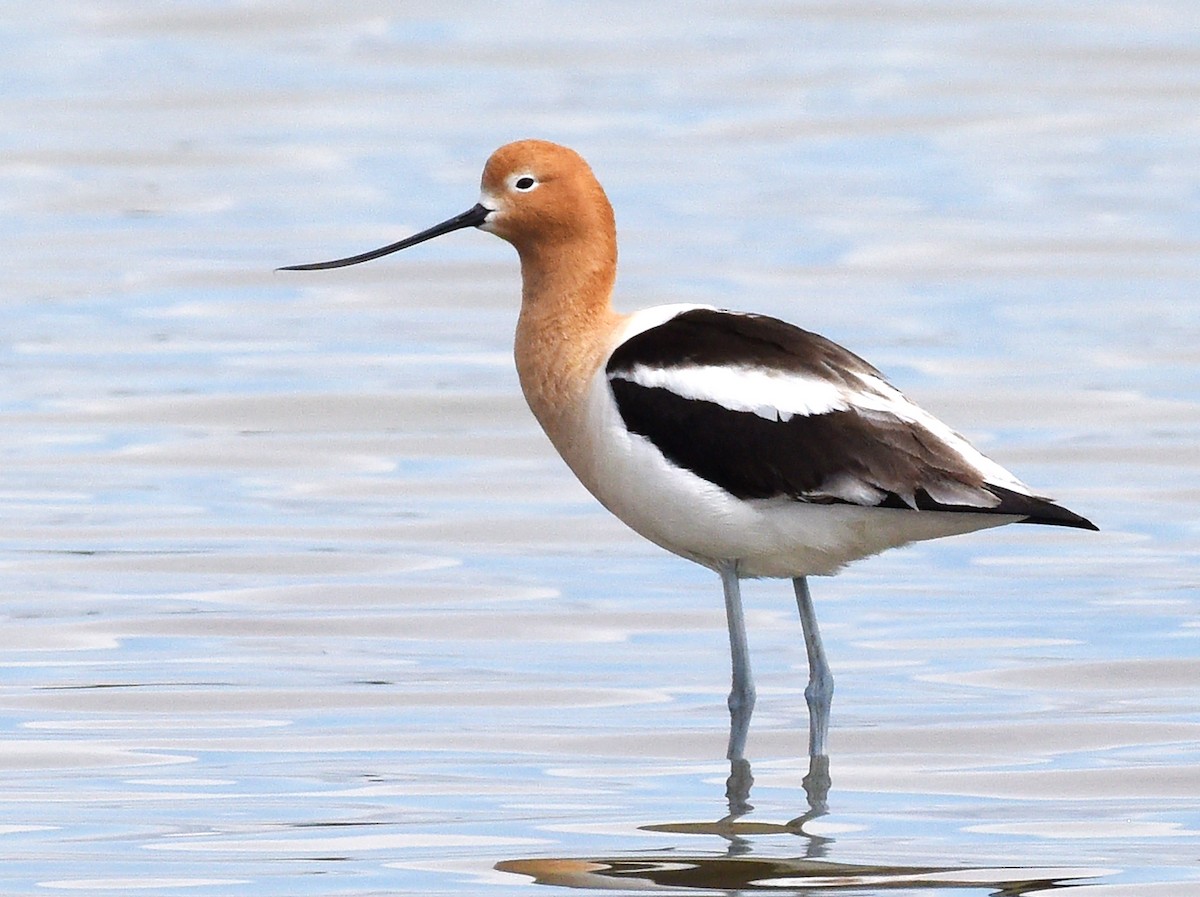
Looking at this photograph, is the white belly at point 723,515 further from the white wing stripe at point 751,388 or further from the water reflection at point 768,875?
the water reflection at point 768,875

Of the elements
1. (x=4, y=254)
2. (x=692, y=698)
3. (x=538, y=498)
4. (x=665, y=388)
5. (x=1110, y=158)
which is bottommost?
(x=692, y=698)

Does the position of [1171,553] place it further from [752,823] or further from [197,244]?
[197,244]

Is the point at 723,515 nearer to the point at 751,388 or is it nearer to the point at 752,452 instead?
the point at 752,452

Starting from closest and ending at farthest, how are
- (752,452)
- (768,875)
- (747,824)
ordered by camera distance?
(768,875) < (747,824) < (752,452)

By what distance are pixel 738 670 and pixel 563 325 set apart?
137 cm

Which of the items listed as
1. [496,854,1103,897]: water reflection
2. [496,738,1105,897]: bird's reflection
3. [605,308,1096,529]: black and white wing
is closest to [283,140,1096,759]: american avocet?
[605,308,1096,529]: black and white wing

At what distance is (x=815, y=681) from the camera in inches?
438

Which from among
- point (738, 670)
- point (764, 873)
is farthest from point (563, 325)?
point (764, 873)

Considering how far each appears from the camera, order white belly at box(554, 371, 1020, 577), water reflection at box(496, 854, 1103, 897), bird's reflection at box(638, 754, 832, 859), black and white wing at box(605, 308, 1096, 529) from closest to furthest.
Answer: water reflection at box(496, 854, 1103, 897) → bird's reflection at box(638, 754, 832, 859) → black and white wing at box(605, 308, 1096, 529) → white belly at box(554, 371, 1020, 577)

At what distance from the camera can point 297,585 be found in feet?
47.5

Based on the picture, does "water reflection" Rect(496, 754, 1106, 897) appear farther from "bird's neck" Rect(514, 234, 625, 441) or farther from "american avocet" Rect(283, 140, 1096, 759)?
"bird's neck" Rect(514, 234, 625, 441)

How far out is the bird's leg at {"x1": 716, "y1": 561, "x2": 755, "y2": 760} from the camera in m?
10.9

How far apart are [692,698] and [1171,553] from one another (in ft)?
12.7

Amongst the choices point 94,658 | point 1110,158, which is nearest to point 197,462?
point 94,658
